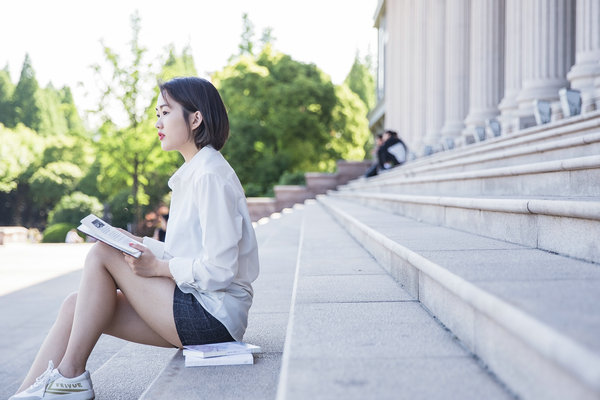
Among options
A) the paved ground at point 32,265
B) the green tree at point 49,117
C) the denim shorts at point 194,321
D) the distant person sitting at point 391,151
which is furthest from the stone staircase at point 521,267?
the green tree at point 49,117

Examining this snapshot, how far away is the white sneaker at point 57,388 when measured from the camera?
117 inches

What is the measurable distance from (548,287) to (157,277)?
1.82 meters

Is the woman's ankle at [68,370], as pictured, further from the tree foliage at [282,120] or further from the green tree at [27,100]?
the green tree at [27,100]

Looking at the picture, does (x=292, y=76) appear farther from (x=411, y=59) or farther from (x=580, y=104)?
(x=580, y=104)

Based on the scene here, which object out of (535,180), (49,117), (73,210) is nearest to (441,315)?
(535,180)

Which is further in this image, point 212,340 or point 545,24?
point 545,24

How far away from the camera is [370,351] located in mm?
2312

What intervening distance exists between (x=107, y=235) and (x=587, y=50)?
8310 millimetres

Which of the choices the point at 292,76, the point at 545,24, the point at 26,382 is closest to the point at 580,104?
the point at 545,24

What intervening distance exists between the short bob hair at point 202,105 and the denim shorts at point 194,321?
769 mm

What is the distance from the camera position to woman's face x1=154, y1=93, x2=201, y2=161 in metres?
3.33

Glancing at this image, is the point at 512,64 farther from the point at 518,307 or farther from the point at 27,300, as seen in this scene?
the point at 518,307

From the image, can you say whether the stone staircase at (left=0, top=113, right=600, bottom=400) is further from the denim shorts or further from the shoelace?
the shoelace

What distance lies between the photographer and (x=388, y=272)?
430cm
